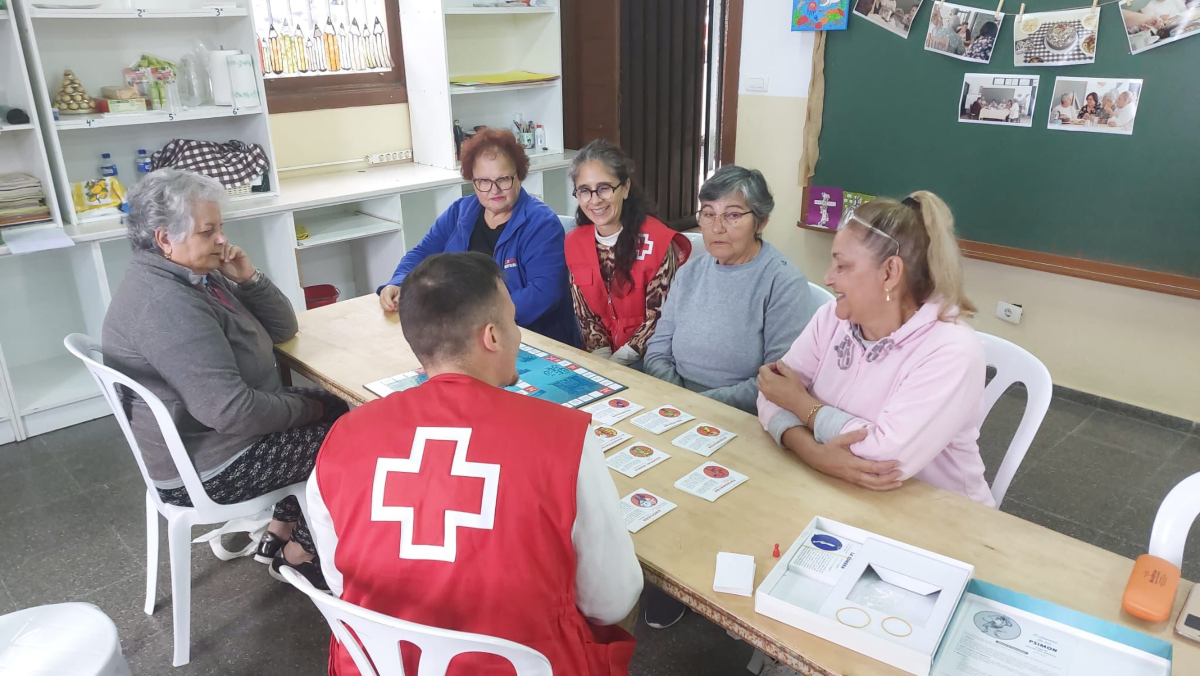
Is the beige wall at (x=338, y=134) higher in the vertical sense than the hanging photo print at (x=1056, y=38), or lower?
lower

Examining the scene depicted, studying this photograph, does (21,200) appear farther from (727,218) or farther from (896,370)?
(896,370)

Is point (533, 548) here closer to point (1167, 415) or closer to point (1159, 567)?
point (1159, 567)

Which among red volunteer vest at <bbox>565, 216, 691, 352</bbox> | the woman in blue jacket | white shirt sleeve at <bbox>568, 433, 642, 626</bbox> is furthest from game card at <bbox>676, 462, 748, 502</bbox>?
the woman in blue jacket

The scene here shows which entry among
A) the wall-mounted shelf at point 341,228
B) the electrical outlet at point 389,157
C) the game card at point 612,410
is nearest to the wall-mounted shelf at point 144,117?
the wall-mounted shelf at point 341,228

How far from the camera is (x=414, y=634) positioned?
3.22 ft

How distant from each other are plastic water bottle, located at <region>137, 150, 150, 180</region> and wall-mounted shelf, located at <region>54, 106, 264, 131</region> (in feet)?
0.82

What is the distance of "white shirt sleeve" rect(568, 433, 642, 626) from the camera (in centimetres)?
112

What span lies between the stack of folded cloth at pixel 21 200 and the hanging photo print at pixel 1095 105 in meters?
4.12

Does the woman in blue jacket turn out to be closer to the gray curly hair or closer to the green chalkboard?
the gray curly hair

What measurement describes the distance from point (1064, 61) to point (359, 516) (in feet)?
10.6

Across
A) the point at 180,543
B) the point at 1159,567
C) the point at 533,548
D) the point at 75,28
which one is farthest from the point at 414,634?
the point at 75,28

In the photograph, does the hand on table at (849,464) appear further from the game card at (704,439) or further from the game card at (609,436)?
the game card at (609,436)

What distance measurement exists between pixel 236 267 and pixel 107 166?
177 cm

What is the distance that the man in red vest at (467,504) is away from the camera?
106 cm
